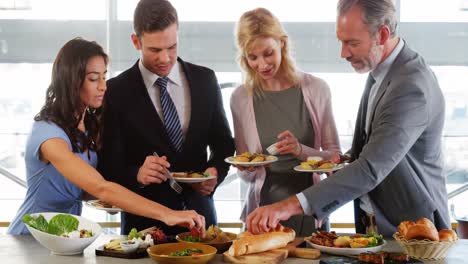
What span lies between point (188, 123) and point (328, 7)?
116 inches

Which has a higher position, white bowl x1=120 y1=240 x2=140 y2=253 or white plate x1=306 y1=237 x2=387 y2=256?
white bowl x1=120 y1=240 x2=140 y2=253

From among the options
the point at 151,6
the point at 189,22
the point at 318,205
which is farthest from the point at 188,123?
the point at 189,22

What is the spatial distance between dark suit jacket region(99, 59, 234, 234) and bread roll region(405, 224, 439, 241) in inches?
47.0

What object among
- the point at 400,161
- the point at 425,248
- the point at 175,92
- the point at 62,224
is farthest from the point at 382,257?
the point at 175,92

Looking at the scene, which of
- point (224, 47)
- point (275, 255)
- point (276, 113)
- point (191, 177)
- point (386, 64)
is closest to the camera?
point (275, 255)

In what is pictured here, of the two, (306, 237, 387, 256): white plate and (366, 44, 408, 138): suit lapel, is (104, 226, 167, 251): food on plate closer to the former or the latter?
(306, 237, 387, 256): white plate

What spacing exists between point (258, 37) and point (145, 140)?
753mm

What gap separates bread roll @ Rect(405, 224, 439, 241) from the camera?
2760 mm

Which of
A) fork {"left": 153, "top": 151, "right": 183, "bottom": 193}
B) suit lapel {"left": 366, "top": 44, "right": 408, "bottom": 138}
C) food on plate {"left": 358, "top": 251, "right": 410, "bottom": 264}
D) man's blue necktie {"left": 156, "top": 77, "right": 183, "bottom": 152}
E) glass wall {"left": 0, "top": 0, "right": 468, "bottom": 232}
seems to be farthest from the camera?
glass wall {"left": 0, "top": 0, "right": 468, "bottom": 232}

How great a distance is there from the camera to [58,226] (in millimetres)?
2996

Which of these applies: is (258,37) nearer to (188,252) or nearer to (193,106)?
(193,106)

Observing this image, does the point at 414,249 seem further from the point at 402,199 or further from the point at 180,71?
the point at 180,71

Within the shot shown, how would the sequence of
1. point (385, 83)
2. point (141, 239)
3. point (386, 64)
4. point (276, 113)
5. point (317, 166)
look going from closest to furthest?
point (141, 239) → point (385, 83) → point (386, 64) → point (317, 166) → point (276, 113)

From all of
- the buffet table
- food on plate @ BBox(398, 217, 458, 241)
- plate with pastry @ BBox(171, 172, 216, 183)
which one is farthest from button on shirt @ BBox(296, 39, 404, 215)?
plate with pastry @ BBox(171, 172, 216, 183)
